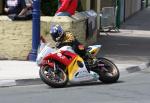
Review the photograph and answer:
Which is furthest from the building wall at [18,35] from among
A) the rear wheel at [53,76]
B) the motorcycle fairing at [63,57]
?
the rear wheel at [53,76]

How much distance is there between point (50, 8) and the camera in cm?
1988

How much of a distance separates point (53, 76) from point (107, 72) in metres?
1.35

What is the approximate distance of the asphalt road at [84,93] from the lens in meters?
10.5

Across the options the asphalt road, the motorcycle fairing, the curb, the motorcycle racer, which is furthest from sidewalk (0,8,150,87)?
the motorcycle racer

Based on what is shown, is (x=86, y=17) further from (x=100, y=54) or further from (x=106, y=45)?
(x=106, y=45)

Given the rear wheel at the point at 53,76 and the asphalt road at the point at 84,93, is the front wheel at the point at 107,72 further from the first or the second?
the rear wheel at the point at 53,76

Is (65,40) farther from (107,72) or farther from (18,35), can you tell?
(18,35)

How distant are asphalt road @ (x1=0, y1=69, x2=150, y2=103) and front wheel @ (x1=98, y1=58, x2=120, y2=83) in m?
0.15

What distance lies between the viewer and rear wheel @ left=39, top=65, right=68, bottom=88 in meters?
12.0

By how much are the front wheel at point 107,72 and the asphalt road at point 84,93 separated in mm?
145

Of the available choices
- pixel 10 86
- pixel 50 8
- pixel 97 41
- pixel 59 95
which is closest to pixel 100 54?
pixel 50 8

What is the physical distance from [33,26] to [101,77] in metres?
3.55

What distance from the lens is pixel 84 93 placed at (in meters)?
11.4

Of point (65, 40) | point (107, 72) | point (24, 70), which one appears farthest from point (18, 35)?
point (107, 72)
